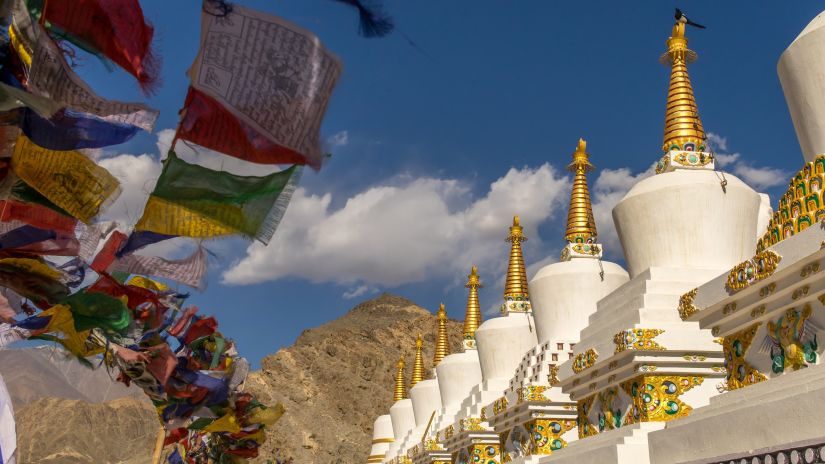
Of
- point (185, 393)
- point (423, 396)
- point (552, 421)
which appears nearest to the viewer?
point (185, 393)

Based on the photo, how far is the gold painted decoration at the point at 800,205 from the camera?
715cm

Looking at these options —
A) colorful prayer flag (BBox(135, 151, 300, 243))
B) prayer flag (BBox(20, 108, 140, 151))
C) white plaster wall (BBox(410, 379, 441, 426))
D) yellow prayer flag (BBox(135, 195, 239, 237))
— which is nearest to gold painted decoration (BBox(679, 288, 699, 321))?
colorful prayer flag (BBox(135, 151, 300, 243))

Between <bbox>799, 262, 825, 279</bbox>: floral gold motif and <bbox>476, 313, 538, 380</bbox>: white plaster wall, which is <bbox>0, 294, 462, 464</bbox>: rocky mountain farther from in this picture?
<bbox>799, 262, 825, 279</bbox>: floral gold motif

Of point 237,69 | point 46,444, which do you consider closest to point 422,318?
point 46,444

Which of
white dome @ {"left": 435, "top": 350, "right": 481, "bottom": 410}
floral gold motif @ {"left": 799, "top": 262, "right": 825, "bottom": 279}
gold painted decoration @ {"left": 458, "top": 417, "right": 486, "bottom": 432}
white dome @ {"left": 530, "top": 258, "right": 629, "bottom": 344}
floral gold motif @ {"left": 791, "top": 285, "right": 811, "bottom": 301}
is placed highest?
white dome @ {"left": 435, "top": 350, "right": 481, "bottom": 410}

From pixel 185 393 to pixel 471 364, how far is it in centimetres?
1364

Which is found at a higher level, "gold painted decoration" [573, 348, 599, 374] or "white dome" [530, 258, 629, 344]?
"white dome" [530, 258, 629, 344]

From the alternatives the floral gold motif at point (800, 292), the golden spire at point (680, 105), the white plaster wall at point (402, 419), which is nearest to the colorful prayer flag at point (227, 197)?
the floral gold motif at point (800, 292)

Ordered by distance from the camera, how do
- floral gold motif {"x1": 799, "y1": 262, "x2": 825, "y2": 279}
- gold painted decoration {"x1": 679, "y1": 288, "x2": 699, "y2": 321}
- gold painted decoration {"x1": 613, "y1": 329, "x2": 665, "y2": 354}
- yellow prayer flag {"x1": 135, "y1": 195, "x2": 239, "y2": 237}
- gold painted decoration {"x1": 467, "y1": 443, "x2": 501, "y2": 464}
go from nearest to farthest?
yellow prayer flag {"x1": 135, "y1": 195, "x2": 239, "y2": 237}
floral gold motif {"x1": 799, "y1": 262, "x2": 825, "y2": 279}
gold painted decoration {"x1": 679, "y1": 288, "x2": 699, "y2": 321}
gold painted decoration {"x1": 613, "y1": 329, "x2": 665, "y2": 354}
gold painted decoration {"x1": 467, "y1": 443, "x2": 501, "y2": 464}

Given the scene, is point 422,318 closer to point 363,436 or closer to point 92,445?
point 363,436

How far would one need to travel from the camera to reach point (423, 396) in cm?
2786

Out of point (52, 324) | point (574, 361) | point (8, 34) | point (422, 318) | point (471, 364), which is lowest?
point (52, 324)

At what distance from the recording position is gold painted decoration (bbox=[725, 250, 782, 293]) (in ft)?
23.2

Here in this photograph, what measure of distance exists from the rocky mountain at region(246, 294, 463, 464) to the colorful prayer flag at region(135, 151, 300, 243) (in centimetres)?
5062
